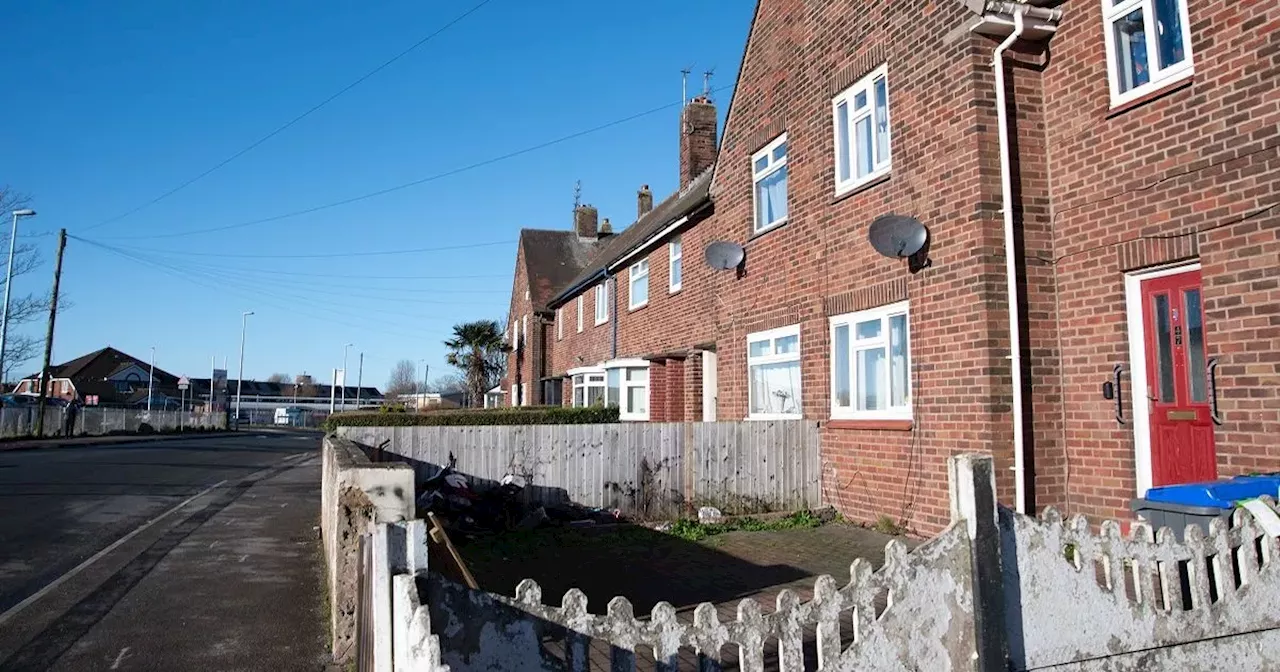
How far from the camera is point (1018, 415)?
25.6 ft

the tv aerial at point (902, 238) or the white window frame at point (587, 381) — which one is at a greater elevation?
the tv aerial at point (902, 238)

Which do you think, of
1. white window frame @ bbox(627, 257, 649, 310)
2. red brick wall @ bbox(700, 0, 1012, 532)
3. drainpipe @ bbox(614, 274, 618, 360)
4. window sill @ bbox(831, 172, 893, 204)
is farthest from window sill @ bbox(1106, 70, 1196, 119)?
drainpipe @ bbox(614, 274, 618, 360)

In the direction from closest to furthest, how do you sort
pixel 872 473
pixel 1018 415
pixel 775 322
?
pixel 1018 415, pixel 872 473, pixel 775 322

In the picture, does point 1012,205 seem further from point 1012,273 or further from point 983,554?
point 983,554

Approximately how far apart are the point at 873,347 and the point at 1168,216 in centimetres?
348

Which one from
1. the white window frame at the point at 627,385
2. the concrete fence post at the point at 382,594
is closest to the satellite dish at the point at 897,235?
the concrete fence post at the point at 382,594

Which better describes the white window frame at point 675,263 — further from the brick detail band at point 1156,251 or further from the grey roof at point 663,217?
the brick detail band at point 1156,251

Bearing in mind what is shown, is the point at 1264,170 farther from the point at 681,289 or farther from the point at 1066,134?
the point at 681,289

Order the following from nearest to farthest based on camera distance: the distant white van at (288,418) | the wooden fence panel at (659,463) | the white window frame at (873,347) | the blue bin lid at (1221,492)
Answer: the blue bin lid at (1221,492) → the white window frame at (873,347) → the wooden fence panel at (659,463) → the distant white van at (288,418)

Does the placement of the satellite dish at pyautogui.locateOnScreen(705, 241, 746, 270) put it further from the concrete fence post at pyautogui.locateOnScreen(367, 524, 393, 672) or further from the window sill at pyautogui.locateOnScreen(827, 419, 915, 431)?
the concrete fence post at pyautogui.locateOnScreen(367, 524, 393, 672)

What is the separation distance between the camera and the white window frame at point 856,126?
970 cm

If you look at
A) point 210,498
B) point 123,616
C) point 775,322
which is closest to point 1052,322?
point 775,322

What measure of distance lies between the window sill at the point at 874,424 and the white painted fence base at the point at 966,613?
451 centimetres

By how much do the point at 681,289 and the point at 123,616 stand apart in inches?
458
